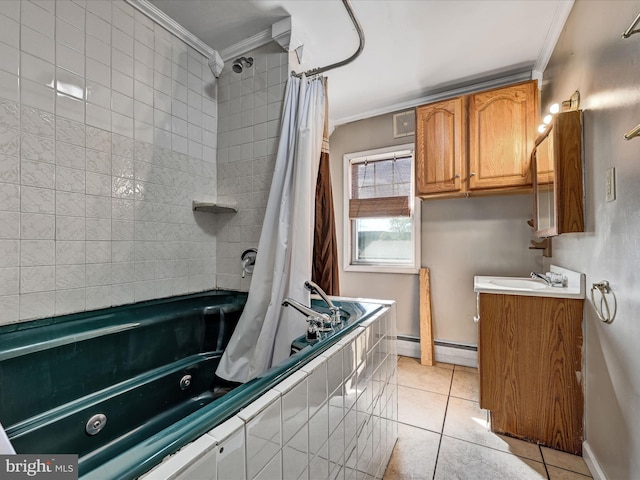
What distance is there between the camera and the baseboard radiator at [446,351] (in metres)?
2.48

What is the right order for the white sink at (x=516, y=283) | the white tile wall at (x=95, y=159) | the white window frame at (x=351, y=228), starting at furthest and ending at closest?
the white window frame at (x=351, y=228), the white sink at (x=516, y=283), the white tile wall at (x=95, y=159)

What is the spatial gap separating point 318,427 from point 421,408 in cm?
139

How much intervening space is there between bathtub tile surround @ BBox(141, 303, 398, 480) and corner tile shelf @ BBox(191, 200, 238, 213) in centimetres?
118

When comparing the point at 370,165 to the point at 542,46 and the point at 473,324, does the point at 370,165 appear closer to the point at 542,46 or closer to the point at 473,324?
the point at 542,46

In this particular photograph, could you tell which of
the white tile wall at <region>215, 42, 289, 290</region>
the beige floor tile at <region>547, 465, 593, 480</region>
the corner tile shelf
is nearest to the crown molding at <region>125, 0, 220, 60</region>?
the white tile wall at <region>215, 42, 289, 290</region>

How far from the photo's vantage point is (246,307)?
1647 millimetres

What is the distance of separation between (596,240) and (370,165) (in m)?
1.96

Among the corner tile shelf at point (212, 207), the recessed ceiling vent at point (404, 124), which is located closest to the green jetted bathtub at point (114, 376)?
the corner tile shelf at point (212, 207)

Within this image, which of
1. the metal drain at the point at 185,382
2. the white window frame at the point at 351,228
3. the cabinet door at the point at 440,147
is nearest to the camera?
the metal drain at the point at 185,382

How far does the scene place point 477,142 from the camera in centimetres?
221

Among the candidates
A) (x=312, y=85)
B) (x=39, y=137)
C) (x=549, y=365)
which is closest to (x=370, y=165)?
(x=312, y=85)
